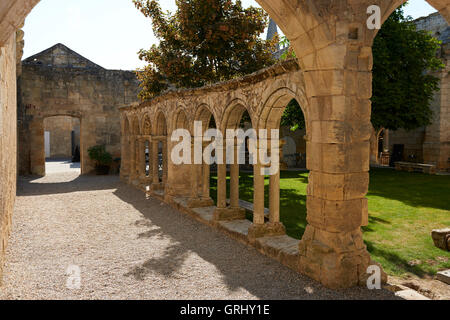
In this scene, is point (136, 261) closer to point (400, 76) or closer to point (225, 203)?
point (225, 203)

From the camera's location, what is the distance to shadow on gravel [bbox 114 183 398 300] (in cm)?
421

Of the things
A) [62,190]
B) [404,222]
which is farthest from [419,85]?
[62,190]

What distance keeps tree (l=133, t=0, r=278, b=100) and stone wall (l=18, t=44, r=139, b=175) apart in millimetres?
5459

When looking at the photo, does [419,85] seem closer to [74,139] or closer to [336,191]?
[336,191]

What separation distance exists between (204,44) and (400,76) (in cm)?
838

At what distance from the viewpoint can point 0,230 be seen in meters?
4.54

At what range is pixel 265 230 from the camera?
618cm

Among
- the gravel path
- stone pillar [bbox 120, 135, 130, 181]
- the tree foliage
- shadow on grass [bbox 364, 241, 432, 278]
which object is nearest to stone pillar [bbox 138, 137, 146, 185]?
stone pillar [bbox 120, 135, 130, 181]

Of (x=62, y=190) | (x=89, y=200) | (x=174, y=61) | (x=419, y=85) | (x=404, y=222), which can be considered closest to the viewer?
(x=404, y=222)

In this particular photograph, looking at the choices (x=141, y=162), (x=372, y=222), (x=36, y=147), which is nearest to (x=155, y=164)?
(x=141, y=162)

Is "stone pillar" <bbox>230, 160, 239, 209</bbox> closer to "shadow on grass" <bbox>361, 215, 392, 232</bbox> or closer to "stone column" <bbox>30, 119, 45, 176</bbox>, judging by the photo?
"shadow on grass" <bbox>361, 215, 392, 232</bbox>

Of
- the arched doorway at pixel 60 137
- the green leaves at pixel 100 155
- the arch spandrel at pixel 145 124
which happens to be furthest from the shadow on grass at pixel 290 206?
the arched doorway at pixel 60 137

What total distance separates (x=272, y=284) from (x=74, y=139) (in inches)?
1075

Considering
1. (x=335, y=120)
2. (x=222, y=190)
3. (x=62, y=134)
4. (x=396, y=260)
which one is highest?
(x=62, y=134)
